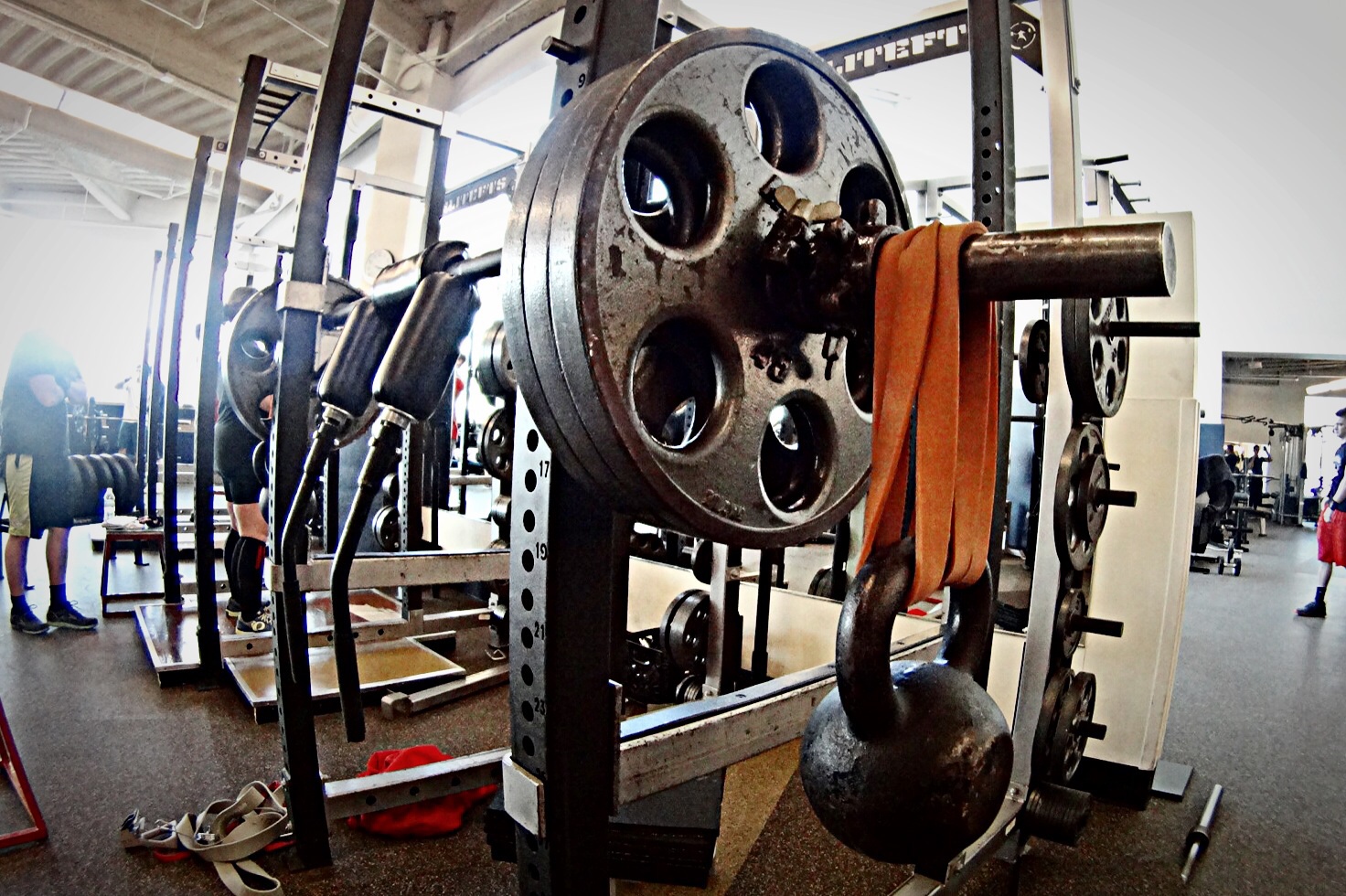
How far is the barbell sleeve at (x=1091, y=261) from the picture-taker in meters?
0.45

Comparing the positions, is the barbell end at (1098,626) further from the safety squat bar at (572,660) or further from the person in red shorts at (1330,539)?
the person in red shorts at (1330,539)

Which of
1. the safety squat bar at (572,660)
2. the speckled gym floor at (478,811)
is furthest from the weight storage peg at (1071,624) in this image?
the safety squat bar at (572,660)

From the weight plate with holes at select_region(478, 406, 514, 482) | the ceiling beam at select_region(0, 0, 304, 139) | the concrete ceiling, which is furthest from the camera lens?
the concrete ceiling

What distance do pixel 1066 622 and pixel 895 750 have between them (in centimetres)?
123

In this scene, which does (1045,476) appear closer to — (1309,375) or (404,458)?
(404,458)

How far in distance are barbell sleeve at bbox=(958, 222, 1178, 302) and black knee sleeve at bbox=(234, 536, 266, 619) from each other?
316cm

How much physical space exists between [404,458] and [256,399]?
104 cm

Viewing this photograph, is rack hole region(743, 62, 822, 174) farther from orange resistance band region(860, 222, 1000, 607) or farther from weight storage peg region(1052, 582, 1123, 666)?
weight storage peg region(1052, 582, 1123, 666)

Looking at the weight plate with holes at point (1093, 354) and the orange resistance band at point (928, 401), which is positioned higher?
the weight plate with holes at point (1093, 354)

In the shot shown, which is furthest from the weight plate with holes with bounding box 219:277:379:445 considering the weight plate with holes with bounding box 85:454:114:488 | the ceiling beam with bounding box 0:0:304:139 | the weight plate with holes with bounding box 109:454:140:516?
the ceiling beam with bounding box 0:0:304:139

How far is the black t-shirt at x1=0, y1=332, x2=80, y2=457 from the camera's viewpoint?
319 centimetres

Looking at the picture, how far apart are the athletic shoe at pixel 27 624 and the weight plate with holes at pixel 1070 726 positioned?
364cm

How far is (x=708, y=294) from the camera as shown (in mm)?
601

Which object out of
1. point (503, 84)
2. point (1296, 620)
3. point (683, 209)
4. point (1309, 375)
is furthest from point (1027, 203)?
point (1309, 375)
